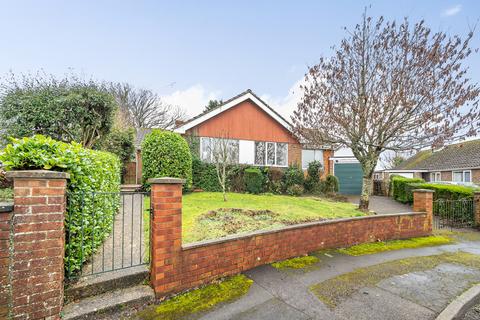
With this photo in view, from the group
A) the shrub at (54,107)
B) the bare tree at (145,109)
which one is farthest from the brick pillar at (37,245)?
the bare tree at (145,109)

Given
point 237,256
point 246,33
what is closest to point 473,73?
point 246,33

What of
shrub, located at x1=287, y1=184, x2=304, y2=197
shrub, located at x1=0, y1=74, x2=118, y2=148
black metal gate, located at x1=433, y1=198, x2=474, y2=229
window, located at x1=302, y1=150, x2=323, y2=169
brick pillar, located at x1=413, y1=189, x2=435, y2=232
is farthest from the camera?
window, located at x1=302, y1=150, x2=323, y2=169

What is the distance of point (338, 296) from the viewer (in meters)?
3.36

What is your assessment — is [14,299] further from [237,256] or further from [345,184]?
[345,184]

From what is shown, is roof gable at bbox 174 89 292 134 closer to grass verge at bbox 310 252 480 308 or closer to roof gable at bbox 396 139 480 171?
grass verge at bbox 310 252 480 308

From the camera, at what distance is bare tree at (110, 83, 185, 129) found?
27.6 meters

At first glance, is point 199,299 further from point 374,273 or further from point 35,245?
point 374,273

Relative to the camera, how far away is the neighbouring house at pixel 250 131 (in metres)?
14.2

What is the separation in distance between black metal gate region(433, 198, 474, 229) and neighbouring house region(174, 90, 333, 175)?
6404 millimetres

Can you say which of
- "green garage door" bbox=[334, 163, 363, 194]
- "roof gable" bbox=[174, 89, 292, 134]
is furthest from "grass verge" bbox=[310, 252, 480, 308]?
"green garage door" bbox=[334, 163, 363, 194]

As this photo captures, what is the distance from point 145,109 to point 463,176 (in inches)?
1299

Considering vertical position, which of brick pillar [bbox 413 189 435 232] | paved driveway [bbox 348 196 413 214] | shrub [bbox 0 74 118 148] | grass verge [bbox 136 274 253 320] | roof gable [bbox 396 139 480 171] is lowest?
paved driveway [bbox 348 196 413 214]

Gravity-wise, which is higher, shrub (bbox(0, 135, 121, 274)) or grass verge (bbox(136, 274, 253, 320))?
shrub (bbox(0, 135, 121, 274))

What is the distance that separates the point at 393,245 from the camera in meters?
6.05
